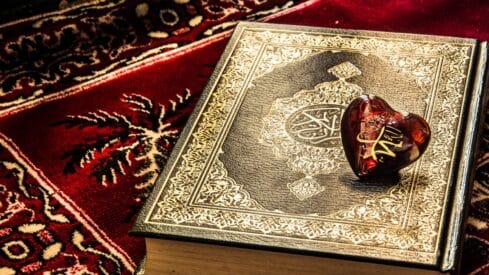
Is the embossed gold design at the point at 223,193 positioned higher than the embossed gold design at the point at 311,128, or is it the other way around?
the embossed gold design at the point at 311,128

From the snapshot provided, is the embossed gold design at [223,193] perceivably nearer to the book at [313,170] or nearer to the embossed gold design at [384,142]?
the book at [313,170]

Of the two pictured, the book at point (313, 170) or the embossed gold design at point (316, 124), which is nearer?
the book at point (313, 170)

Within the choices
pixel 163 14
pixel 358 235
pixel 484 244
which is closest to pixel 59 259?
pixel 358 235

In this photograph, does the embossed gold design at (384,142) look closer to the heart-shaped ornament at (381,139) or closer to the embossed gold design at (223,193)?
the heart-shaped ornament at (381,139)

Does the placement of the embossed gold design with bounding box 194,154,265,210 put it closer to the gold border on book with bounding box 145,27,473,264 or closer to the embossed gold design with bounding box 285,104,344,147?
the gold border on book with bounding box 145,27,473,264

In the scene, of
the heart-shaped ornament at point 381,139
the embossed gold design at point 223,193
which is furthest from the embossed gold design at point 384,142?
the embossed gold design at point 223,193

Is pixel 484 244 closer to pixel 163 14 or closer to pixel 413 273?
pixel 413 273

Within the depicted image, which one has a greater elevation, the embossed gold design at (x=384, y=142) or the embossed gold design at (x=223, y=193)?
the embossed gold design at (x=384, y=142)

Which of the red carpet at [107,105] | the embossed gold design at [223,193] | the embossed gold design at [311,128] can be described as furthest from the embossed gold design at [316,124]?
the red carpet at [107,105]

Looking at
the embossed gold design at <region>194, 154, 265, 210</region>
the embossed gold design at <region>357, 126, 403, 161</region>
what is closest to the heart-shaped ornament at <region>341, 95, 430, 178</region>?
the embossed gold design at <region>357, 126, 403, 161</region>
